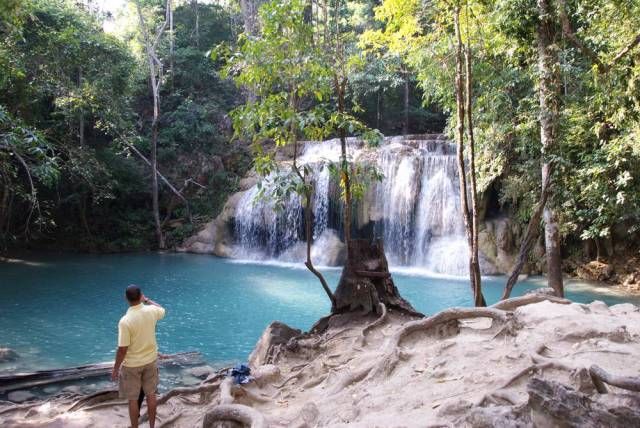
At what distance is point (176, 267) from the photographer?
57.7 feet

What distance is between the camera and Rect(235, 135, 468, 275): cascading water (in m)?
17.4

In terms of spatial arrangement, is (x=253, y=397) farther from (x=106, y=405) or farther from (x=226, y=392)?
(x=106, y=405)

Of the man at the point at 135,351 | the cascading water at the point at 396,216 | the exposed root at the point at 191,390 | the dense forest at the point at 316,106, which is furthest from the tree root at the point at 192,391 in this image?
the cascading water at the point at 396,216

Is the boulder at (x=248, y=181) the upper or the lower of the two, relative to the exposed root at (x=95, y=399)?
upper

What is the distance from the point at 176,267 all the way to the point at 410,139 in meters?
10.6

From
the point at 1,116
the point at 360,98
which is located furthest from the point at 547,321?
the point at 360,98

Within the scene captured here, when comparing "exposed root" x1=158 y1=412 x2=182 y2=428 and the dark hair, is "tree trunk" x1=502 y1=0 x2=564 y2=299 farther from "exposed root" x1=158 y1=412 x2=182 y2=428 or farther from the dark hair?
the dark hair

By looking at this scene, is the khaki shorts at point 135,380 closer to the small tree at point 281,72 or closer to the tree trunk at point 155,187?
the small tree at point 281,72

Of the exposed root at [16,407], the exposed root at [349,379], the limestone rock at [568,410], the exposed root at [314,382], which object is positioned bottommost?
the exposed root at [16,407]

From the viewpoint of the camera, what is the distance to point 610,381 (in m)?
3.05

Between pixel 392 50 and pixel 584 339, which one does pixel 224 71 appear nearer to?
pixel 392 50

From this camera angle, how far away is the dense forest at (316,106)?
6742 millimetres

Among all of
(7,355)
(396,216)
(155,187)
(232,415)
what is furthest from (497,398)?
(155,187)

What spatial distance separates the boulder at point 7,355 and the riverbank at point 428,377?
302 centimetres
